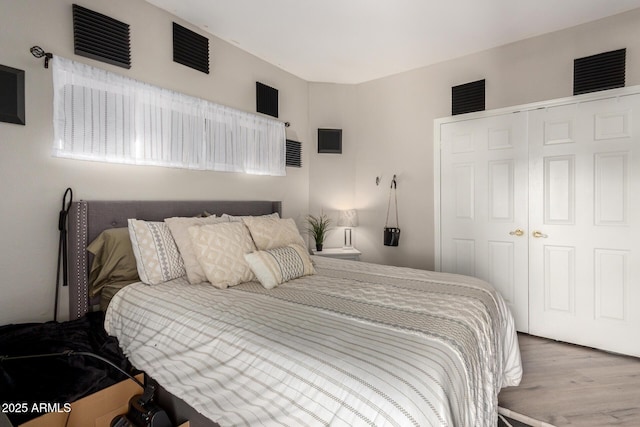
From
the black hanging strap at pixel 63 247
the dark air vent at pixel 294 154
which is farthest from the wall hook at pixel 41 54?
the dark air vent at pixel 294 154

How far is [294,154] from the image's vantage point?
151 inches

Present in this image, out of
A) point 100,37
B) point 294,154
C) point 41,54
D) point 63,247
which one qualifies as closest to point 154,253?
point 63,247

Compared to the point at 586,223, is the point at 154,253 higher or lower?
lower

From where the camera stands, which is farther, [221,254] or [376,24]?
[376,24]

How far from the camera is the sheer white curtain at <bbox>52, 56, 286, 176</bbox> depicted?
1995mm

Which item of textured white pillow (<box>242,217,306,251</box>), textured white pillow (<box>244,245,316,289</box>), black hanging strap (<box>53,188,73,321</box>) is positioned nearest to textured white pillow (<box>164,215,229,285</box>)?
textured white pillow (<box>244,245,316,289</box>)

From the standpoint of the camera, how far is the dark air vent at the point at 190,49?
8.54 feet

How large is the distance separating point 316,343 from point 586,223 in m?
2.90

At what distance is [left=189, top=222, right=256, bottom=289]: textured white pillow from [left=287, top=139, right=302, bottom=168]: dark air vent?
179cm

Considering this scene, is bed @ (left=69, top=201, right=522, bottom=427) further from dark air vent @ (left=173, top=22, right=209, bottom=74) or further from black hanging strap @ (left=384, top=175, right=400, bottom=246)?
black hanging strap @ (left=384, top=175, right=400, bottom=246)

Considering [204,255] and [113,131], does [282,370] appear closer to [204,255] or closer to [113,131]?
[204,255]

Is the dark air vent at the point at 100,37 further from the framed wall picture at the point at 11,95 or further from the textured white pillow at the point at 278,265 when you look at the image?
the textured white pillow at the point at 278,265

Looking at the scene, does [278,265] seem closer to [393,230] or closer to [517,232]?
[393,230]

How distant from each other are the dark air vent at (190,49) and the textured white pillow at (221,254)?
1.52 meters
